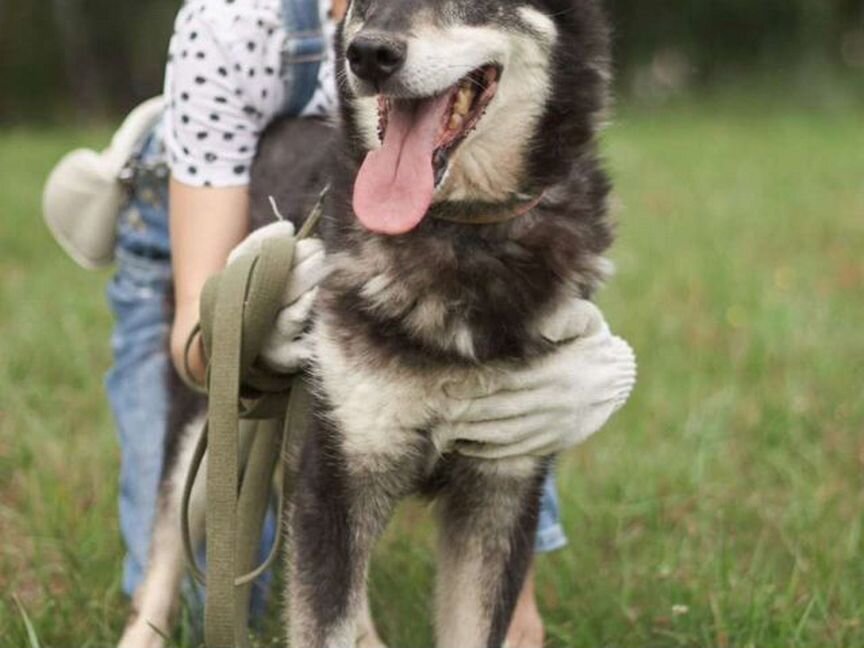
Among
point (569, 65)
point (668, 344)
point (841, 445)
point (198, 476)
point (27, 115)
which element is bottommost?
point (27, 115)

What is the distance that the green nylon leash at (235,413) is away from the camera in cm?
263

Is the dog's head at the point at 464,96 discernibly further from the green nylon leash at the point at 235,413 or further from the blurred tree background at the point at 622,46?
the blurred tree background at the point at 622,46

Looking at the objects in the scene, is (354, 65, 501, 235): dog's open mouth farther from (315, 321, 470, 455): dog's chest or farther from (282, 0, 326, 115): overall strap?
(282, 0, 326, 115): overall strap

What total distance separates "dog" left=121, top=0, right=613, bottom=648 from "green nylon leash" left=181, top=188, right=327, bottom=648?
122 mm

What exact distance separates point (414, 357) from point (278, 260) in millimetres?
354

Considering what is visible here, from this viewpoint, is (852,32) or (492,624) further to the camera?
(852,32)

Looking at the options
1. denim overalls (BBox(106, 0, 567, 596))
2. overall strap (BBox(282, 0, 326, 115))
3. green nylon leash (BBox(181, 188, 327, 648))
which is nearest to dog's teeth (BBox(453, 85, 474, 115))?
green nylon leash (BBox(181, 188, 327, 648))

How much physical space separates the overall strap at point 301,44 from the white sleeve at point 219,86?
22mm

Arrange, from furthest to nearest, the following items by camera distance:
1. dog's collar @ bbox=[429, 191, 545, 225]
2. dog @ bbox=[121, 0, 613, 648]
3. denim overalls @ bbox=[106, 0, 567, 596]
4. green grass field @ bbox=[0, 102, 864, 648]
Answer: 1. denim overalls @ bbox=[106, 0, 567, 596]
2. green grass field @ bbox=[0, 102, 864, 648]
3. dog's collar @ bbox=[429, 191, 545, 225]
4. dog @ bbox=[121, 0, 613, 648]

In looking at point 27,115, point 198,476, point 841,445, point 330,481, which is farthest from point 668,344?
point 27,115

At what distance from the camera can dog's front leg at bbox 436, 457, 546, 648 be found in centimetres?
261

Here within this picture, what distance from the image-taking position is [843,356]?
16.6 ft

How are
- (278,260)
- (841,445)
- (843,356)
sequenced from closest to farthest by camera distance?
(278,260) → (841,445) → (843,356)

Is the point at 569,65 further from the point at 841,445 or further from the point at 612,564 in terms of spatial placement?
the point at 841,445
